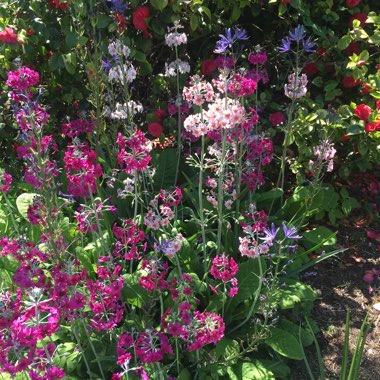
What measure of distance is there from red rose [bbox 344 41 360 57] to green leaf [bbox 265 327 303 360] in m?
1.81

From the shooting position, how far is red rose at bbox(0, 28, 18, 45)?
301 cm

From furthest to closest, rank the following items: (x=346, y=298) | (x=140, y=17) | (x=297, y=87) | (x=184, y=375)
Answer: (x=346, y=298)
(x=140, y=17)
(x=297, y=87)
(x=184, y=375)

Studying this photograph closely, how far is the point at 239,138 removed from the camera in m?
2.72

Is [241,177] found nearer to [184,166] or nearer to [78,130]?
[184,166]

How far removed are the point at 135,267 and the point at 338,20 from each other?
82.4 inches

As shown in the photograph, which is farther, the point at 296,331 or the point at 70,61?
the point at 70,61

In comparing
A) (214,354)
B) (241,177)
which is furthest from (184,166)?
(214,354)

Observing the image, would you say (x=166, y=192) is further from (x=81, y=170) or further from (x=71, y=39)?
(x=71, y=39)

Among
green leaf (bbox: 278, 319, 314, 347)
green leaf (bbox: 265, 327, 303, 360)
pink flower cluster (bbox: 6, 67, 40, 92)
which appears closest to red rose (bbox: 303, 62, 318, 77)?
green leaf (bbox: 278, 319, 314, 347)

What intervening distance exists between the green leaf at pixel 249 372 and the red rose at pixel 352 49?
199cm

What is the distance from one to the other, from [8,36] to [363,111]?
6.60 feet

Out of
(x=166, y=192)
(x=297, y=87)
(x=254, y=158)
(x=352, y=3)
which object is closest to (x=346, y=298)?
(x=254, y=158)

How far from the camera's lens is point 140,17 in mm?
2992

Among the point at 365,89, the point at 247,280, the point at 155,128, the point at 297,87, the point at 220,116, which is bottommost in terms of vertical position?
the point at 247,280
